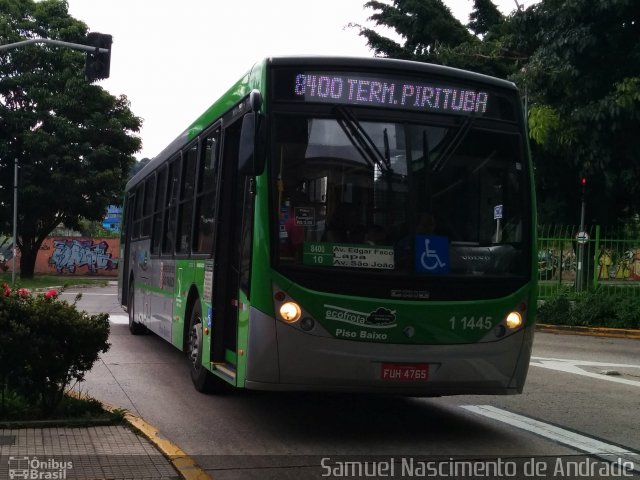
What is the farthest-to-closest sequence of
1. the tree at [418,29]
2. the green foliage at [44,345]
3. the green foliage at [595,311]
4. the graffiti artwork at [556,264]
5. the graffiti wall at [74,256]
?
the graffiti wall at [74,256] → the tree at [418,29] → the graffiti artwork at [556,264] → the green foliage at [595,311] → the green foliage at [44,345]

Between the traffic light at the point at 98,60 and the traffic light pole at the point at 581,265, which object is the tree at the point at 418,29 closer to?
the traffic light pole at the point at 581,265

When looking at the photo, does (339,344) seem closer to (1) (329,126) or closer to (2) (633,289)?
(1) (329,126)

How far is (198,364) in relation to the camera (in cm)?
909

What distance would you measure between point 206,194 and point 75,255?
4253 cm

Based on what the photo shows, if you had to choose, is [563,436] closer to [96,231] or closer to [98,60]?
[98,60]

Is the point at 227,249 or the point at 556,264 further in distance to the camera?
the point at 556,264

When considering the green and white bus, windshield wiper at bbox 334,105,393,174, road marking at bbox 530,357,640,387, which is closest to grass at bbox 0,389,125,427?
the green and white bus

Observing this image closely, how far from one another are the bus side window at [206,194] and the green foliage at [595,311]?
13.0 meters

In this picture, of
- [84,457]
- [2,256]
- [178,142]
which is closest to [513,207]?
[84,457]

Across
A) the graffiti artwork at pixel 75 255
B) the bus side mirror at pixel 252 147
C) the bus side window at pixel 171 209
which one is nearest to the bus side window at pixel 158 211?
the bus side window at pixel 171 209

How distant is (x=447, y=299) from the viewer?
22.5 feet

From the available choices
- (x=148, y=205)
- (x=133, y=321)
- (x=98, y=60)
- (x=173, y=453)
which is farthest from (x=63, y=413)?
(x=98, y=60)

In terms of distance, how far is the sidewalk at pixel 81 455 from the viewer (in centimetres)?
544

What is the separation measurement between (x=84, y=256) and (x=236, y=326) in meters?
44.0
